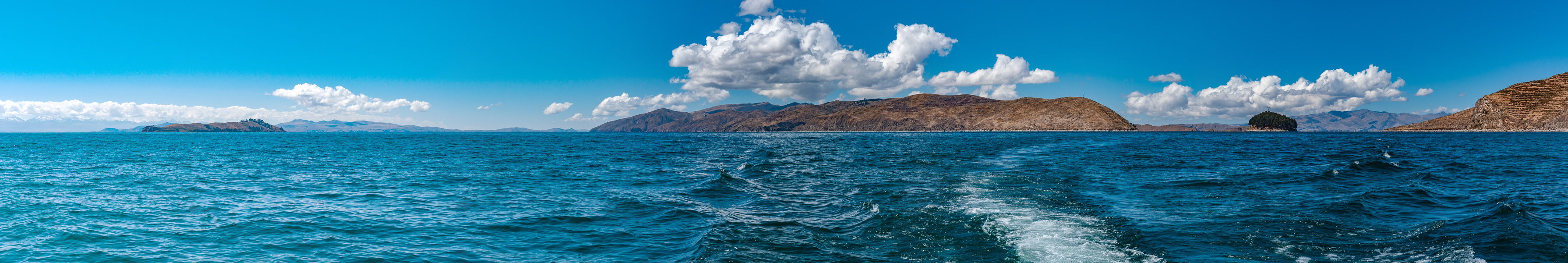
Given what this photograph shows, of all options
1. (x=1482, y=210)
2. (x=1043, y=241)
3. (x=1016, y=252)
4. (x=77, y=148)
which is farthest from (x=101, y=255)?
(x=77, y=148)

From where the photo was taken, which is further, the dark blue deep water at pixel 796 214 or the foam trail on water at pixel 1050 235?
the dark blue deep water at pixel 796 214

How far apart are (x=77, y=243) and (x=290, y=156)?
4896cm

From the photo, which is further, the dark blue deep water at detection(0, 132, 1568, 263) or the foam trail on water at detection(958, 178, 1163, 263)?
the dark blue deep water at detection(0, 132, 1568, 263)

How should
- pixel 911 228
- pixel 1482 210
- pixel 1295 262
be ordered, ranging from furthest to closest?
pixel 1482 210, pixel 911 228, pixel 1295 262

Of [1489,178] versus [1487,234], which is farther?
[1489,178]

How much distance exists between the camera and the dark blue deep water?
1202 cm

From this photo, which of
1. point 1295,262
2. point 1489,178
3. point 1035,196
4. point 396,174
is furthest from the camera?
point 396,174

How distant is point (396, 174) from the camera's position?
107ft

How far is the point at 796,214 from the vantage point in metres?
17.5

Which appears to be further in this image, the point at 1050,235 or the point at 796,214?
the point at 796,214

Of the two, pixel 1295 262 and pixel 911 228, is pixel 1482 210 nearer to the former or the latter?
pixel 1295 262

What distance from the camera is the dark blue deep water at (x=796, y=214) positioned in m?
12.0

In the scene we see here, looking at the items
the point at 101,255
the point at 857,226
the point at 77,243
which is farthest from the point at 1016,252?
the point at 77,243

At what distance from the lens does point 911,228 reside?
14.5 m
